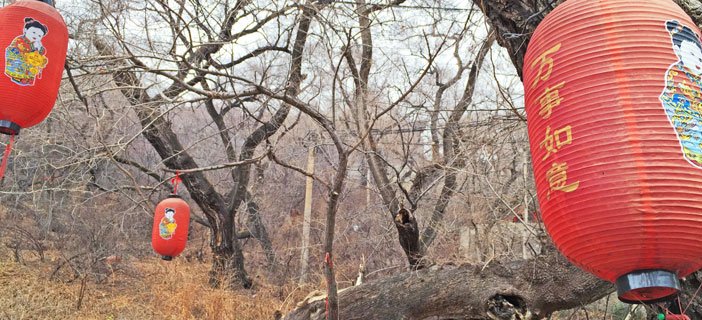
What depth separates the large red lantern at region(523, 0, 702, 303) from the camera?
1.19m

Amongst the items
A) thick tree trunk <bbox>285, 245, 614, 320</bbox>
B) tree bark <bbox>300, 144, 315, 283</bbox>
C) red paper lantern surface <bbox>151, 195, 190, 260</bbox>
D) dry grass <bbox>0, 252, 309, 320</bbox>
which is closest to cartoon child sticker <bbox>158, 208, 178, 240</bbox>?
red paper lantern surface <bbox>151, 195, 190, 260</bbox>

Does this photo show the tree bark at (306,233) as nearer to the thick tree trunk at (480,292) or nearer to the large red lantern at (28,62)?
the thick tree trunk at (480,292)

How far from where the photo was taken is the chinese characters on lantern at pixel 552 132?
4.32 ft

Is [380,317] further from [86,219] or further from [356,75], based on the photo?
[86,219]

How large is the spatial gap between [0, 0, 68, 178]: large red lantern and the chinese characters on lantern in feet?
8.14

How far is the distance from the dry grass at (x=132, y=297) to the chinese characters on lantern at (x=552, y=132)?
514 cm

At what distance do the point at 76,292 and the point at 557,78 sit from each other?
7.92m

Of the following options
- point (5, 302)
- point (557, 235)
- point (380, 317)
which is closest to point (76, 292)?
point (5, 302)

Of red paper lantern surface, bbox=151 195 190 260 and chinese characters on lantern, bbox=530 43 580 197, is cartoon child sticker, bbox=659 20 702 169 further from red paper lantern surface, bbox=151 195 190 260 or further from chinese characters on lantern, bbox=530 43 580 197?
red paper lantern surface, bbox=151 195 190 260

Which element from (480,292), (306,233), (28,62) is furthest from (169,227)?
(306,233)

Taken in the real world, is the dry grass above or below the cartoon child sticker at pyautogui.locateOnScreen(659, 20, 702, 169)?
below

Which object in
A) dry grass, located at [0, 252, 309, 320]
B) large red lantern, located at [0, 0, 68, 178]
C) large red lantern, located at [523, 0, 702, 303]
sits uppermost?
large red lantern, located at [0, 0, 68, 178]

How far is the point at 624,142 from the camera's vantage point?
123 centimetres

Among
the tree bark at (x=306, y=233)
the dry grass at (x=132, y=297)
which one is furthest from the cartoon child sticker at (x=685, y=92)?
the tree bark at (x=306, y=233)
